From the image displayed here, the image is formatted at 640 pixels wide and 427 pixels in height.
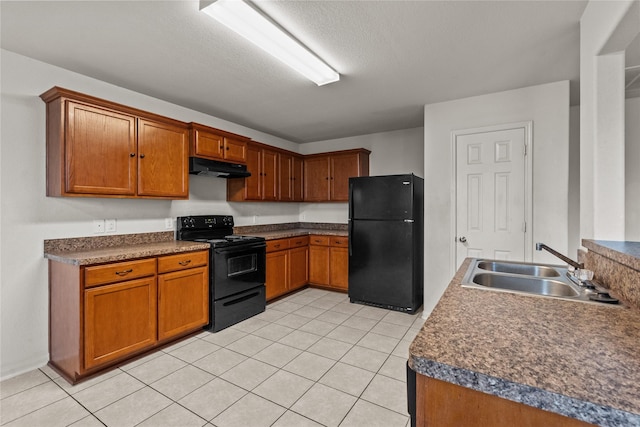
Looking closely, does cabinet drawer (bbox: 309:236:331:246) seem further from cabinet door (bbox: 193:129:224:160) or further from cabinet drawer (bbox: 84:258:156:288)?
cabinet drawer (bbox: 84:258:156:288)

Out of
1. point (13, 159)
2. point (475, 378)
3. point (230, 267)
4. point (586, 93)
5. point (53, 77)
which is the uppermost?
point (53, 77)

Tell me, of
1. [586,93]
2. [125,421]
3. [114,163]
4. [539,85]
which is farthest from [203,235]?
[539,85]

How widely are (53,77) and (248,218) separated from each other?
2514 mm

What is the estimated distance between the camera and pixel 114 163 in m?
2.57

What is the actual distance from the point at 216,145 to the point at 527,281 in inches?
123

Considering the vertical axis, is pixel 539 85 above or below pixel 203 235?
above

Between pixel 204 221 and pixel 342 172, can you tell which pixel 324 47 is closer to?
pixel 204 221

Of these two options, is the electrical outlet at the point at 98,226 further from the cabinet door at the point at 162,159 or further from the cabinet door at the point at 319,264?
the cabinet door at the point at 319,264

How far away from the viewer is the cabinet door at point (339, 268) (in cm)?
428

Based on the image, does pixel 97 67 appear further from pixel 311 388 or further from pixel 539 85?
pixel 539 85

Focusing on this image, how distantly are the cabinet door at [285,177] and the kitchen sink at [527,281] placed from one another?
10.3 ft

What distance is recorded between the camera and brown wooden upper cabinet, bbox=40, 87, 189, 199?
2.29 meters

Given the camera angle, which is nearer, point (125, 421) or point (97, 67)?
point (125, 421)

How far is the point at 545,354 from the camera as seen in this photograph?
0.78m
